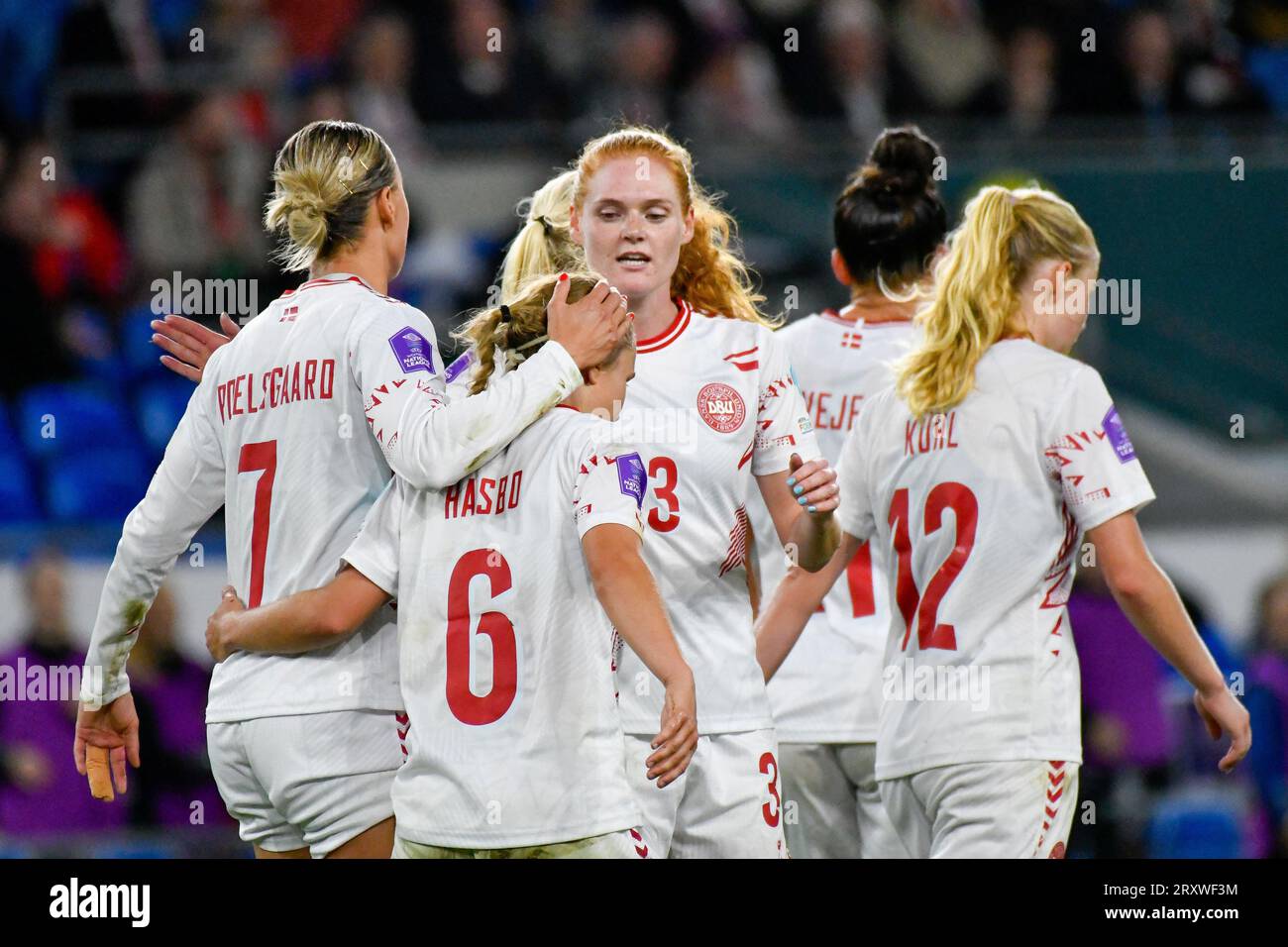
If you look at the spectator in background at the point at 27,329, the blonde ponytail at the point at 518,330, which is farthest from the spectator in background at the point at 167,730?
the blonde ponytail at the point at 518,330

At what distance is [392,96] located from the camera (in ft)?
32.4

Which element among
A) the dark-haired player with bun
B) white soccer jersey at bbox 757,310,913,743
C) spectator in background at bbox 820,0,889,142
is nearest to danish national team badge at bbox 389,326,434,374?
white soccer jersey at bbox 757,310,913,743

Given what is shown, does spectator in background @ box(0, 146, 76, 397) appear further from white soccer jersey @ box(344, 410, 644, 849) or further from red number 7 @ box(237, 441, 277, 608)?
white soccer jersey @ box(344, 410, 644, 849)

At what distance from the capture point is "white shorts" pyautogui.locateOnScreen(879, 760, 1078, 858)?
395 centimetres

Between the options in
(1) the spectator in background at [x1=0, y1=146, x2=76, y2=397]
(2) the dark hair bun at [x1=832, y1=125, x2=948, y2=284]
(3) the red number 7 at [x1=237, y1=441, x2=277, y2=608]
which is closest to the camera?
(3) the red number 7 at [x1=237, y1=441, x2=277, y2=608]

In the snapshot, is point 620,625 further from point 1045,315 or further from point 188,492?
point 1045,315

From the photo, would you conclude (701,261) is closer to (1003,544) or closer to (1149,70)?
(1003,544)

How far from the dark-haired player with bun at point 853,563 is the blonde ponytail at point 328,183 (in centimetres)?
142

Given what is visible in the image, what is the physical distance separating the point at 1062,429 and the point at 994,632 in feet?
1.56

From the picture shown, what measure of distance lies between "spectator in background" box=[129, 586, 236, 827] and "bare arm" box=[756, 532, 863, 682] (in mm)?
3481

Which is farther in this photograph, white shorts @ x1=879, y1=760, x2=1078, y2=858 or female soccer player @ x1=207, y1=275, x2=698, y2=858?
white shorts @ x1=879, y1=760, x2=1078, y2=858

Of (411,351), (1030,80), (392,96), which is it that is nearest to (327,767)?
(411,351)
